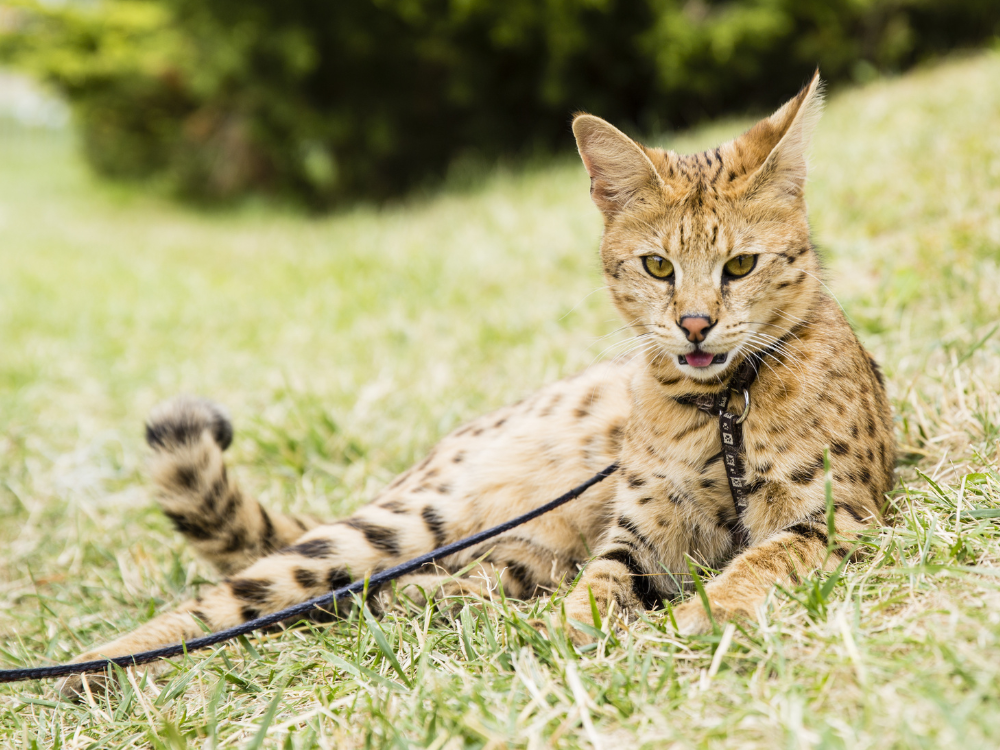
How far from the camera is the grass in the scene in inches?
62.6

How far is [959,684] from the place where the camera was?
4.69ft

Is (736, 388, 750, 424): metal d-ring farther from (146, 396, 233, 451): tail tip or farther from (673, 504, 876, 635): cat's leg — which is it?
(146, 396, 233, 451): tail tip

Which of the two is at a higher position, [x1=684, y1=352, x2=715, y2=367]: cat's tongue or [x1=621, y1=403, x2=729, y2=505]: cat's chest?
[x1=684, y1=352, x2=715, y2=367]: cat's tongue

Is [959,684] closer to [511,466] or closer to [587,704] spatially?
[587,704]

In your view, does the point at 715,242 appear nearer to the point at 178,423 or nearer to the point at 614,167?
the point at 614,167

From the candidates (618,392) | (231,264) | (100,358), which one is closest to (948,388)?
(618,392)

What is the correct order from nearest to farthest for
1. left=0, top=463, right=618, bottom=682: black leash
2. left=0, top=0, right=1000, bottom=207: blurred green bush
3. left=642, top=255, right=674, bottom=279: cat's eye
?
left=0, top=463, right=618, bottom=682: black leash, left=642, top=255, right=674, bottom=279: cat's eye, left=0, top=0, right=1000, bottom=207: blurred green bush

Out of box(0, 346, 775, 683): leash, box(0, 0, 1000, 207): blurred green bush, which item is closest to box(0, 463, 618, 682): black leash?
box(0, 346, 775, 683): leash

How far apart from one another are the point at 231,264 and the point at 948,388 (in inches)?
295

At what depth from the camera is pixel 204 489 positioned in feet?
8.34

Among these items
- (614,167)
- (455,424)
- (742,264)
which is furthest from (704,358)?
(455,424)

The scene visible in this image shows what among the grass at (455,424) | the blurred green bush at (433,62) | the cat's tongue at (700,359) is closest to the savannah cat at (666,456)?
the cat's tongue at (700,359)

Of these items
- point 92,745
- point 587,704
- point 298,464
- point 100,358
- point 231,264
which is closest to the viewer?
point 587,704

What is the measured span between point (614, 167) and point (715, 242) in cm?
42
